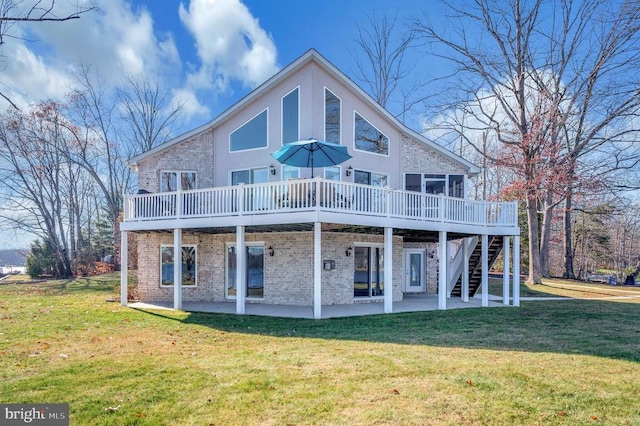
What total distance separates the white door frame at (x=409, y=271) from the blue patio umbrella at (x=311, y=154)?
724 centimetres

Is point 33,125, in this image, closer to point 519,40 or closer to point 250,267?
point 250,267

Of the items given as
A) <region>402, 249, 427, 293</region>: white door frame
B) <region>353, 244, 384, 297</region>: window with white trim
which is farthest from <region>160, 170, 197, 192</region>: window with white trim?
<region>402, 249, 427, 293</region>: white door frame

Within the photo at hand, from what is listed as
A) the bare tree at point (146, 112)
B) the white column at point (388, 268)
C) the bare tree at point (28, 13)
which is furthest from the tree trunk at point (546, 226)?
the bare tree at point (146, 112)

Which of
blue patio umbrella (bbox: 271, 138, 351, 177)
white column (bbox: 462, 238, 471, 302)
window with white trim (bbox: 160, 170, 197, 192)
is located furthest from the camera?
window with white trim (bbox: 160, 170, 197, 192)

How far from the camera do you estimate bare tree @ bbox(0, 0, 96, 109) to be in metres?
4.66

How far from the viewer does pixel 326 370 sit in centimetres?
585

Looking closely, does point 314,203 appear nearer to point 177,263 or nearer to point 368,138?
point 177,263

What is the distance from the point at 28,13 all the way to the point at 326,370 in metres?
6.08

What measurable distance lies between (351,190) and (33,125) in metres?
25.1

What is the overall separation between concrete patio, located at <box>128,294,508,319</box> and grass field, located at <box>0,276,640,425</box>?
1.10m

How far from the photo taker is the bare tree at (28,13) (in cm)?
466

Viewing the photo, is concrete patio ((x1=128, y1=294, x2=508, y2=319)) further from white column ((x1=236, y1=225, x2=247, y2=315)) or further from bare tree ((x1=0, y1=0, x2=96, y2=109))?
bare tree ((x1=0, y1=0, x2=96, y2=109))

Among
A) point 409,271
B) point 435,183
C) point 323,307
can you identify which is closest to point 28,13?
point 323,307

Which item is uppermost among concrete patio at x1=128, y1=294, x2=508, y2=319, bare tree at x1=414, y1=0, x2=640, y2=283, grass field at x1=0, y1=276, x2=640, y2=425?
bare tree at x1=414, y1=0, x2=640, y2=283
